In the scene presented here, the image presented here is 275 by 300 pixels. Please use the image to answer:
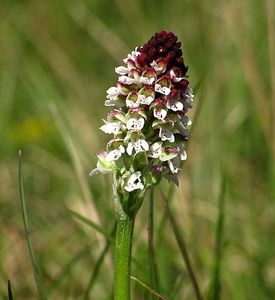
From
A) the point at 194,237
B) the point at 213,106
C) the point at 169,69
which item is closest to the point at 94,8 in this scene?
the point at 213,106

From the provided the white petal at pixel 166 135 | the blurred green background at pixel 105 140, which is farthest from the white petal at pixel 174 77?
the blurred green background at pixel 105 140

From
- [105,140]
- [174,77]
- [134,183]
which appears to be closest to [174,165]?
[134,183]

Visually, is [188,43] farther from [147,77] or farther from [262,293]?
[147,77]

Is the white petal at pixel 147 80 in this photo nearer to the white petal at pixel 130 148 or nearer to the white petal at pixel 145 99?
the white petal at pixel 145 99

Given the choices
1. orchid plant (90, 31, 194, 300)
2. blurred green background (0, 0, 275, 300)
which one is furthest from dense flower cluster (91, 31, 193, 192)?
blurred green background (0, 0, 275, 300)

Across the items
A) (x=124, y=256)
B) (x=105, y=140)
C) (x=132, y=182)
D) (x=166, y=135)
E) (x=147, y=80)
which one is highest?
(x=105, y=140)

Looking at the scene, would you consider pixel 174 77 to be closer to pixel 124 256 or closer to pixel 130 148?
pixel 130 148

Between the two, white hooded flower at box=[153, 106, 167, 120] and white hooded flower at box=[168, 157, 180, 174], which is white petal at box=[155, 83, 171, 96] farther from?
white hooded flower at box=[168, 157, 180, 174]

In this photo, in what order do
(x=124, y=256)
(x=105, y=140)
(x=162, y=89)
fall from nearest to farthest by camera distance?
(x=162, y=89)
(x=124, y=256)
(x=105, y=140)
